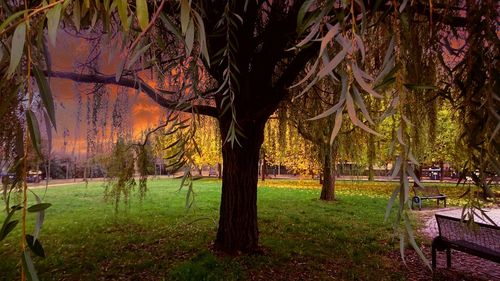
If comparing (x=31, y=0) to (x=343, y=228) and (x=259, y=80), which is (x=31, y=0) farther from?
(x=343, y=228)

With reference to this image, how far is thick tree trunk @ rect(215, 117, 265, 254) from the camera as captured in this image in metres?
4.91

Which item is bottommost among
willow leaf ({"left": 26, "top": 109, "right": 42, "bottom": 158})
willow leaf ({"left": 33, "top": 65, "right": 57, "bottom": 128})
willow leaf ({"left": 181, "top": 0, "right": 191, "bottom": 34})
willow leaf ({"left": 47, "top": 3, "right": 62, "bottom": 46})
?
willow leaf ({"left": 26, "top": 109, "right": 42, "bottom": 158})

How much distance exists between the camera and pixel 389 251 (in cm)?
579

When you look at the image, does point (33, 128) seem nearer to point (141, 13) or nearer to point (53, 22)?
point (53, 22)

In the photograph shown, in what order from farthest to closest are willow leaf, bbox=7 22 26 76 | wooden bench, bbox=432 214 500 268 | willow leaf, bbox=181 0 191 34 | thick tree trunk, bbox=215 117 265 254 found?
thick tree trunk, bbox=215 117 265 254 → wooden bench, bbox=432 214 500 268 → willow leaf, bbox=181 0 191 34 → willow leaf, bbox=7 22 26 76

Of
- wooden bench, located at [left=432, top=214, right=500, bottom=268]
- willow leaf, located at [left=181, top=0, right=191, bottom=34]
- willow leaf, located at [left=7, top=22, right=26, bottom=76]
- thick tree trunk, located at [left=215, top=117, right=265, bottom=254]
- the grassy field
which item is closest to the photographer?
willow leaf, located at [left=7, top=22, right=26, bottom=76]

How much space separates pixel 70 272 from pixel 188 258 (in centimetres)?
147

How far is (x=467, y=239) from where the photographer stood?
4.85 m

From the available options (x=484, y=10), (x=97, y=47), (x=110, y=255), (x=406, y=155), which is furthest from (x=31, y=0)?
(x=110, y=255)

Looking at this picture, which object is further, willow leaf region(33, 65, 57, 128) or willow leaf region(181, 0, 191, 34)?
willow leaf region(181, 0, 191, 34)

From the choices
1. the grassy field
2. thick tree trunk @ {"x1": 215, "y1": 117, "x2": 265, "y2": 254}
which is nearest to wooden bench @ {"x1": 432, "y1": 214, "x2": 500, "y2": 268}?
the grassy field

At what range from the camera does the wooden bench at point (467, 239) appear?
14.3 feet

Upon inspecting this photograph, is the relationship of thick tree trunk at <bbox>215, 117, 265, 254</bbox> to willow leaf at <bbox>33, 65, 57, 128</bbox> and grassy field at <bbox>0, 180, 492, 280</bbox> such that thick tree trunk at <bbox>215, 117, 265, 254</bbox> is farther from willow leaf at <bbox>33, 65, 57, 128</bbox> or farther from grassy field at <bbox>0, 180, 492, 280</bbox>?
willow leaf at <bbox>33, 65, 57, 128</bbox>

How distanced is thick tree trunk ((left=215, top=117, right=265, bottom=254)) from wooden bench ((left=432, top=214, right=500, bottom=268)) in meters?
2.48
